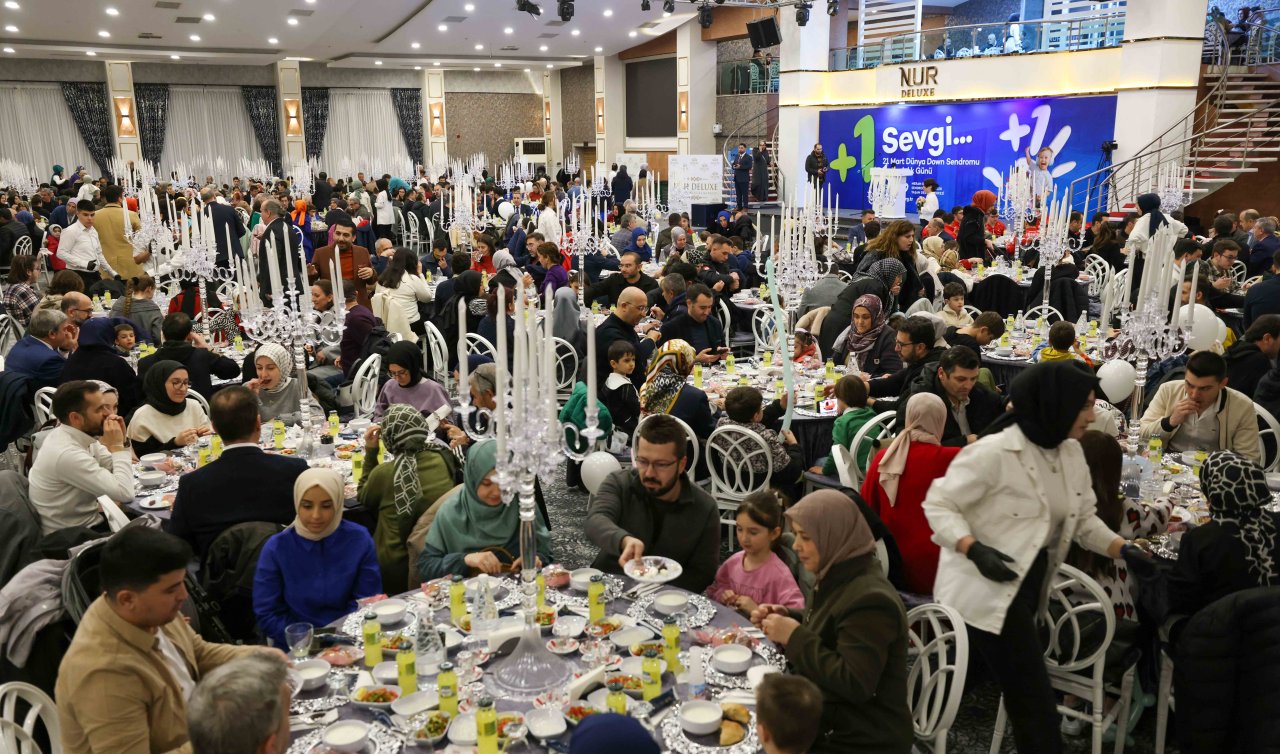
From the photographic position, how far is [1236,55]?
47.6 ft

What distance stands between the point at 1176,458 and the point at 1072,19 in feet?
44.6

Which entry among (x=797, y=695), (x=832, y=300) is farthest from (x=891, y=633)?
(x=832, y=300)

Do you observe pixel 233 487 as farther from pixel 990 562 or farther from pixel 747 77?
pixel 747 77

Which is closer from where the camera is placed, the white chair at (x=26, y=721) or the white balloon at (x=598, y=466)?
the white chair at (x=26, y=721)

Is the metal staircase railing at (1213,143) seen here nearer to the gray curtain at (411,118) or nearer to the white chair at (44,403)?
the white chair at (44,403)

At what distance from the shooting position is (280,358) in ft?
17.0

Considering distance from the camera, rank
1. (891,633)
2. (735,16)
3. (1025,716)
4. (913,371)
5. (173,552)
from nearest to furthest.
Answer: (173,552) < (891,633) < (1025,716) < (913,371) < (735,16)

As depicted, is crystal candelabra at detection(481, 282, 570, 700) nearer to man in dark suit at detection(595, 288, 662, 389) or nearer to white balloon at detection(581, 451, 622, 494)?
white balloon at detection(581, 451, 622, 494)

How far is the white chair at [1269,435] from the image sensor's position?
14.4ft

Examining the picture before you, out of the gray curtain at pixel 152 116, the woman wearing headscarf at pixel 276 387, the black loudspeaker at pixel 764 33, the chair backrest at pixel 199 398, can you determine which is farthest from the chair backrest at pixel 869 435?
the gray curtain at pixel 152 116

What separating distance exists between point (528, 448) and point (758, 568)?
3.79 ft

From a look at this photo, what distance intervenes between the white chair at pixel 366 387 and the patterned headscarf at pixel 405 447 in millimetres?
2056

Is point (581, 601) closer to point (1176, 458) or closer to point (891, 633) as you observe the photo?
point (891, 633)

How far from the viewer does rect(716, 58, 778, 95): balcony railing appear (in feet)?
70.8
